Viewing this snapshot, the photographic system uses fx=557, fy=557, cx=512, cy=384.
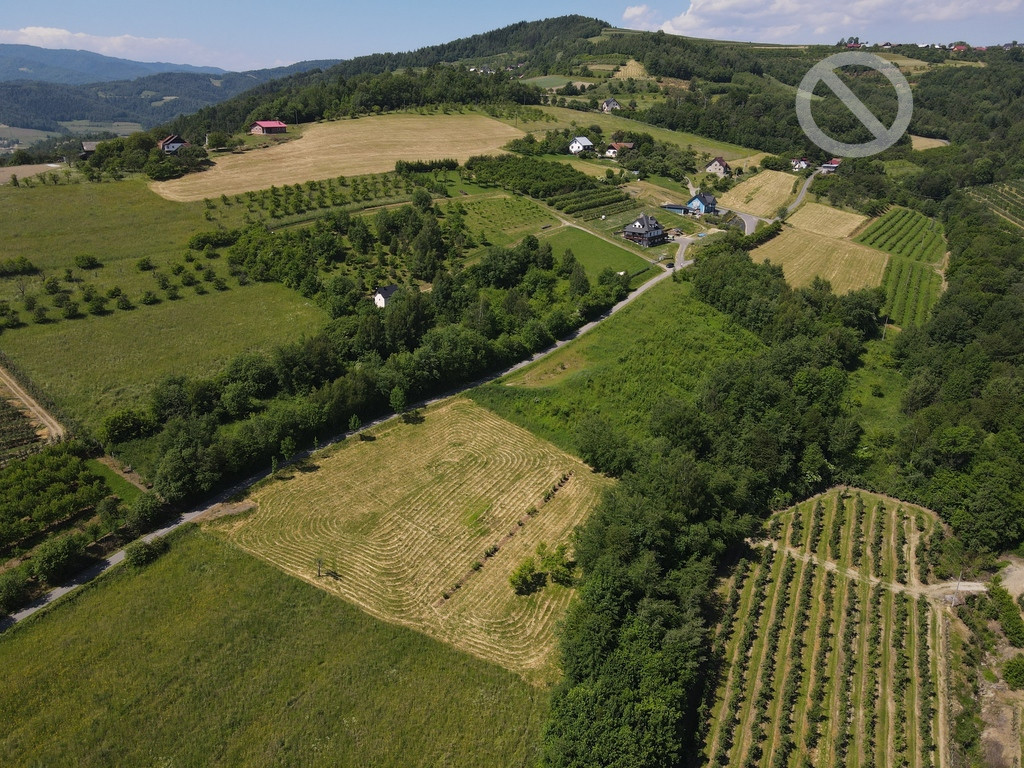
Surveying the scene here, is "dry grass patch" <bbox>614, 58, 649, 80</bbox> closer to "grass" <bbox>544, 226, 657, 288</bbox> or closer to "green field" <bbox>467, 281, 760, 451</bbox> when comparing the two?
"grass" <bbox>544, 226, 657, 288</bbox>

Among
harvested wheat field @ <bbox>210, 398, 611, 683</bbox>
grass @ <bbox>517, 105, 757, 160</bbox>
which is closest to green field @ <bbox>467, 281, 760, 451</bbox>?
harvested wheat field @ <bbox>210, 398, 611, 683</bbox>

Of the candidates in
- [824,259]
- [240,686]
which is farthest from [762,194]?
[240,686]

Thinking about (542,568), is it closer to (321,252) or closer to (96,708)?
(96,708)

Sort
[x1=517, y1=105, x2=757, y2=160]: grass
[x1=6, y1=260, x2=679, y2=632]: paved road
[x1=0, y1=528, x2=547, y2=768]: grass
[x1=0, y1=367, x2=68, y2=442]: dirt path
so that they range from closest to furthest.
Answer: [x1=0, y1=528, x2=547, y2=768]: grass < [x1=6, y1=260, x2=679, y2=632]: paved road < [x1=0, y1=367, x2=68, y2=442]: dirt path < [x1=517, y1=105, x2=757, y2=160]: grass

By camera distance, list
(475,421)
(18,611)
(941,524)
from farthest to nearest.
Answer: (475,421)
(941,524)
(18,611)

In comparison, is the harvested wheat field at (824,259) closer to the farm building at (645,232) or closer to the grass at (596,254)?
the farm building at (645,232)

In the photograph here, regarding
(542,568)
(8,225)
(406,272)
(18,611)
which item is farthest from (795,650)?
(8,225)
